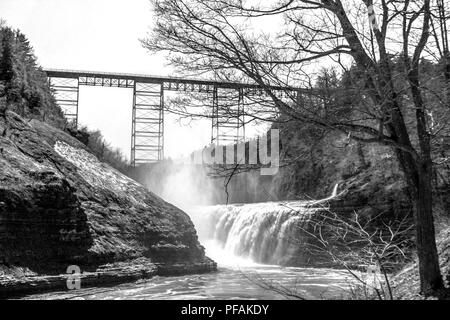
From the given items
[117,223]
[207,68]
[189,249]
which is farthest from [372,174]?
[207,68]

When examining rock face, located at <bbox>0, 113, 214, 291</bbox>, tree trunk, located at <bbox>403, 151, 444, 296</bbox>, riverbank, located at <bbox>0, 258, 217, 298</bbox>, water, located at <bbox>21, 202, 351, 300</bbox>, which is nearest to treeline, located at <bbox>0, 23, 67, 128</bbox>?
rock face, located at <bbox>0, 113, 214, 291</bbox>

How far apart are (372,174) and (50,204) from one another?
40.7 ft

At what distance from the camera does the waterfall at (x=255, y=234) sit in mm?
17609

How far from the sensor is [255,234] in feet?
63.0

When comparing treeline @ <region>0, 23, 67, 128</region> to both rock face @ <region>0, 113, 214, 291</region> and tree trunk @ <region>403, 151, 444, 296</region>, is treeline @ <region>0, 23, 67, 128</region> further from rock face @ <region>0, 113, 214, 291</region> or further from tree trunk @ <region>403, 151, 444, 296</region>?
tree trunk @ <region>403, 151, 444, 296</region>

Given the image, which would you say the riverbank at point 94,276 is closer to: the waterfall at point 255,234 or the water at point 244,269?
the water at point 244,269

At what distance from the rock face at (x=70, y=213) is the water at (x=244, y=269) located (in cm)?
105

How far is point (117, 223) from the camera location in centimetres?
1339

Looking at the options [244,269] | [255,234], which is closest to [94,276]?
[244,269]

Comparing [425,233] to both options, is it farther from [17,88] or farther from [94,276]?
[17,88]

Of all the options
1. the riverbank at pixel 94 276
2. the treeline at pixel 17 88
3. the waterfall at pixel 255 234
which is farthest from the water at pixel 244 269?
the treeline at pixel 17 88

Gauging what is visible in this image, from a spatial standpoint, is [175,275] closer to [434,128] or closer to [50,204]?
[50,204]

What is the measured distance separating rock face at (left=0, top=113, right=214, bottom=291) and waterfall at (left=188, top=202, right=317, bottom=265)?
3.53 m

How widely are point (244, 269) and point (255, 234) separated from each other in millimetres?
3925
